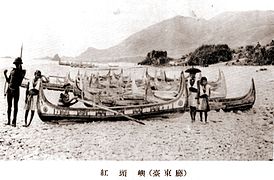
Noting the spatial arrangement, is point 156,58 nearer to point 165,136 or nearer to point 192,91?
point 192,91

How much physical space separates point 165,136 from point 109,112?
1.18 ft

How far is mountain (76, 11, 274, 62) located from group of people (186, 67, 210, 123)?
0.53ft

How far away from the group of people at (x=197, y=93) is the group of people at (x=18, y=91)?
69 centimetres

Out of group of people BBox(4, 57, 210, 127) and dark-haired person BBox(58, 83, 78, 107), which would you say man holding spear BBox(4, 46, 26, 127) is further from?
dark-haired person BBox(58, 83, 78, 107)

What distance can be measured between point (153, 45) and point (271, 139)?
2.86 ft

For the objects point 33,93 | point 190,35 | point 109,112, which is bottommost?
point 109,112

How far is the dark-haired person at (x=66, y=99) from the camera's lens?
2322 mm

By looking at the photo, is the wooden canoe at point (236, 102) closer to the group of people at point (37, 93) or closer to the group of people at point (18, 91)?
the group of people at point (37, 93)

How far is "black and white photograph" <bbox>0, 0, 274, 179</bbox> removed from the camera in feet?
7.44

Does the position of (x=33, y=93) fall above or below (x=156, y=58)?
below

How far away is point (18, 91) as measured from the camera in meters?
2.36

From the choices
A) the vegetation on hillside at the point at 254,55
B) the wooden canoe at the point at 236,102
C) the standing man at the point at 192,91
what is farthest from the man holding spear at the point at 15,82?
the vegetation on hillside at the point at 254,55

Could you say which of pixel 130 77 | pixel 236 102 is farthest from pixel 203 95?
pixel 130 77
